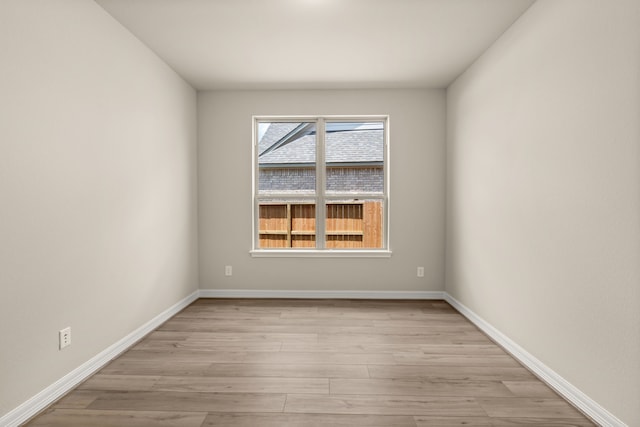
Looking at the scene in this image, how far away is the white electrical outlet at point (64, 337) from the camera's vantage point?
84.7 inches

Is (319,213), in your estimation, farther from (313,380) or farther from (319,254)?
(313,380)

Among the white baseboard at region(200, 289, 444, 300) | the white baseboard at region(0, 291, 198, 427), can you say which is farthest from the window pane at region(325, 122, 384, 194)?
the white baseboard at region(0, 291, 198, 427)

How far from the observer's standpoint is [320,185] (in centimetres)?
439

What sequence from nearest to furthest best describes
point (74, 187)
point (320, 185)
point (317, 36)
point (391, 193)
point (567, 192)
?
point (567, 192) → point (74, 187) → point (317, 36) → point (391, 193) → point (320, 185)

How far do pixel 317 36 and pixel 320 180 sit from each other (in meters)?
1.79

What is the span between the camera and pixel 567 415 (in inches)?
76.4

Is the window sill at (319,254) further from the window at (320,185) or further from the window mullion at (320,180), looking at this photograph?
the window mullion at (320,180)

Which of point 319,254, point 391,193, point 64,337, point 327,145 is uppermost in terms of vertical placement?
point 327,145

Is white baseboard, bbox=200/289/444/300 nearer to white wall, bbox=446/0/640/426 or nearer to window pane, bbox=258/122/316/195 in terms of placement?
white wall, bbox=446/0/640/426

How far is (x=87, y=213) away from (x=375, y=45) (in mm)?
2572

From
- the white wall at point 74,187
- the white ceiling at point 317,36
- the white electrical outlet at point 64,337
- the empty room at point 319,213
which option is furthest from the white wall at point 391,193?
the white electrical outlet at point 64,337

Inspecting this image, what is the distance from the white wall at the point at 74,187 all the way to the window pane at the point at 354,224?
75.2 inches

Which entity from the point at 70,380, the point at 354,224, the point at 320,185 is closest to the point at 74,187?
the point at 70,380

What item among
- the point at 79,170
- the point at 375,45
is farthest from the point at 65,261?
the point at 375,45
